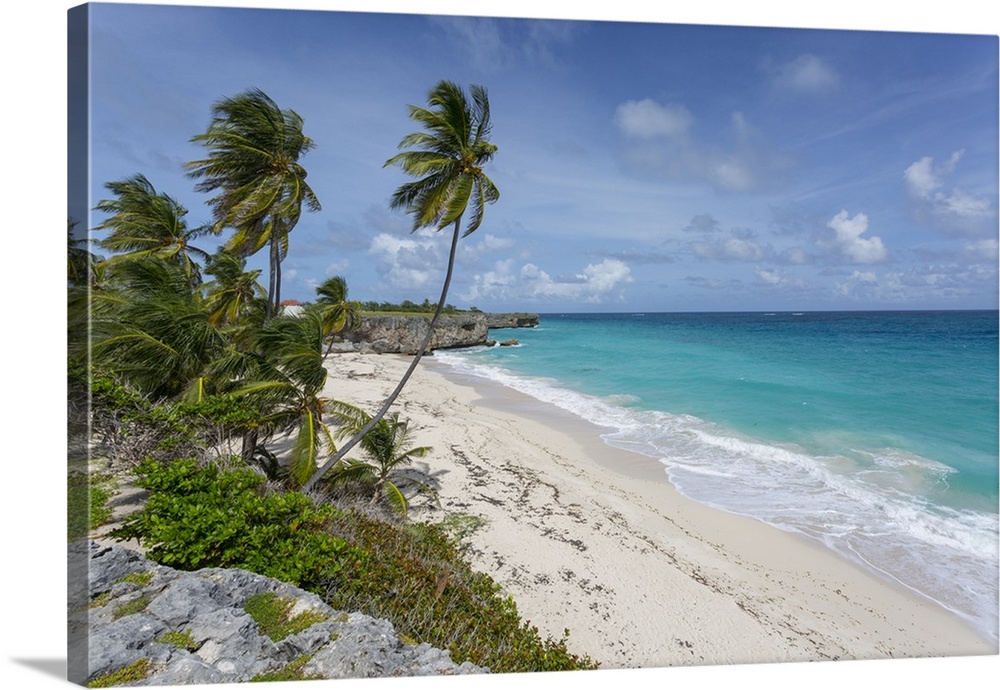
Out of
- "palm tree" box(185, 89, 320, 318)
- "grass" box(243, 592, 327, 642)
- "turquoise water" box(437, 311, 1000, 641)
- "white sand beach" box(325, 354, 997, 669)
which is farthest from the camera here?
"turquoise water" box(437, 311, 1000, 641)

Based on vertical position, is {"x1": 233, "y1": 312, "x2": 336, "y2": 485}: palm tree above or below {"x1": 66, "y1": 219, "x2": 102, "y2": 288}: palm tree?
below

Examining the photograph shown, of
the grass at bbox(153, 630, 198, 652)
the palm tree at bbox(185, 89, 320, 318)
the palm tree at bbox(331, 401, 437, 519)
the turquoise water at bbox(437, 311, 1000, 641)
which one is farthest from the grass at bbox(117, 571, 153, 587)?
the turquoise water at bbox(437, 311, 1000, 641)

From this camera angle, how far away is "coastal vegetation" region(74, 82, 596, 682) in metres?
3.28

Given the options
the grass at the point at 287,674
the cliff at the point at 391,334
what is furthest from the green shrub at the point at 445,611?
the cliff at the point at 391,334

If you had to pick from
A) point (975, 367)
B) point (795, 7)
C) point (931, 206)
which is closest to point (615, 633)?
point (931, 206)

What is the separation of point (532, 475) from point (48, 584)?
651cm

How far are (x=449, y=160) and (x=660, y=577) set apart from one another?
520 cm

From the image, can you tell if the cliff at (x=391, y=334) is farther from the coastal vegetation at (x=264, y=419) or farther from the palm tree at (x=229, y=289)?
the coastal vegetation at (x=264, y=419)

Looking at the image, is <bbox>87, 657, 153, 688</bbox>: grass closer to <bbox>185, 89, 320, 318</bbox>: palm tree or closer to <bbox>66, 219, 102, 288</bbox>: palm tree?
<bbox>66, 219, 102, 288</bbox>: palm tree

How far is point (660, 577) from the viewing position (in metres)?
5.09

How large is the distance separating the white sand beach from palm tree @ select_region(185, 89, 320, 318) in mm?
4671

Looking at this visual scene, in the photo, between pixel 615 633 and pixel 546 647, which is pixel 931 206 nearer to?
pixel 615 633

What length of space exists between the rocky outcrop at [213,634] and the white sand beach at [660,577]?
1.94m

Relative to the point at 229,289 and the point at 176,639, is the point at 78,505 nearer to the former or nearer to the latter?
the point at 176,639
